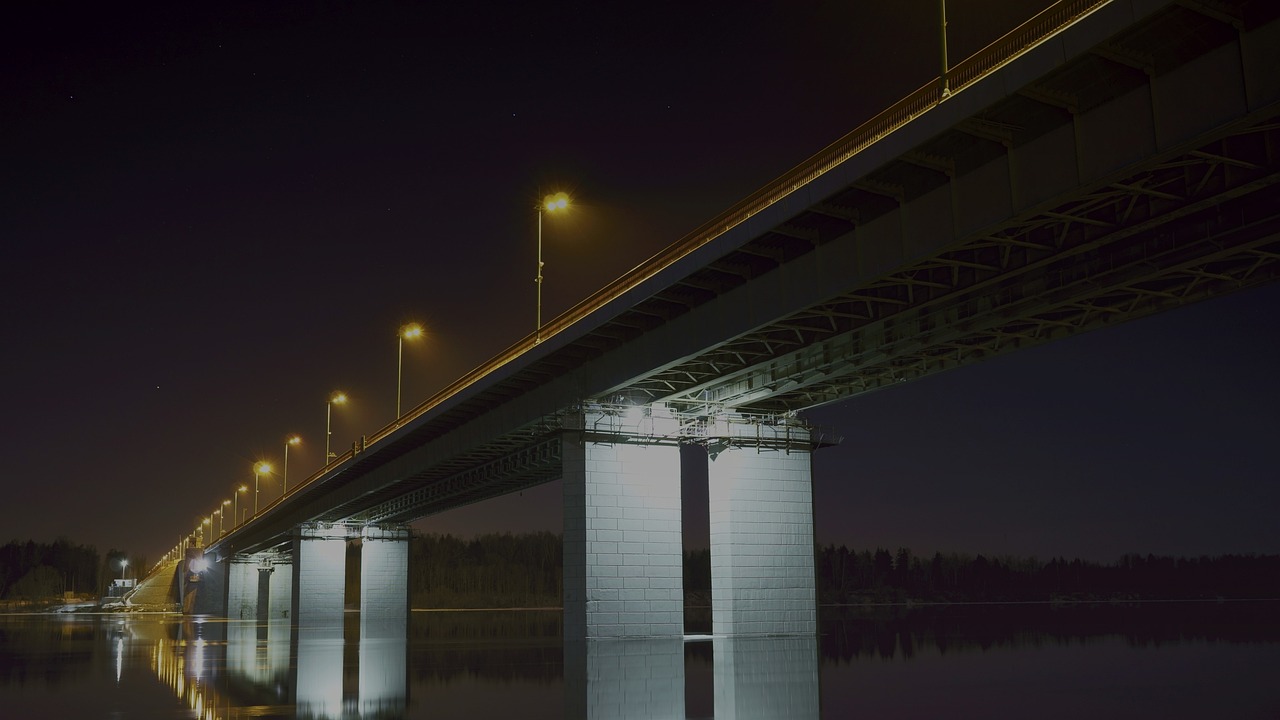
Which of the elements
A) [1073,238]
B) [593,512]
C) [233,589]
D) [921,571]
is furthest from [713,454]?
[921,571]

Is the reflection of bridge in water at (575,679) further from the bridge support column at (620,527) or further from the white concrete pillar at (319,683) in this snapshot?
the bridge support column at (620,527)

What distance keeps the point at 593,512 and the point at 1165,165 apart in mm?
25904

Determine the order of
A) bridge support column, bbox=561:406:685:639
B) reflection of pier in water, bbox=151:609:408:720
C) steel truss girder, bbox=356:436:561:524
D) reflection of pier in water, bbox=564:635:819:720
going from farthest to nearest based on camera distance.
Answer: steel truss girder, bbox=356:436:561:524 → bridge support column, bbox=561:406:685:639 → reflection of pier in water, bbox=151:609:408:720 → reflection of pier in water, bbox=564:635:819:720

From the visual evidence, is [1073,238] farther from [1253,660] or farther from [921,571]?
[921,571]

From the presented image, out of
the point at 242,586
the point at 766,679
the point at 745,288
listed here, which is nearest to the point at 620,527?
the point at 745,288

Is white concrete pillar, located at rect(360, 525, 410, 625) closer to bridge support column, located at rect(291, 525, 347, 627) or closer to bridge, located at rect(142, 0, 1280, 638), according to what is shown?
bridge support column, located at rect(291, 525, 347, 627)

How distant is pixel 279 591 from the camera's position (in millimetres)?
138125

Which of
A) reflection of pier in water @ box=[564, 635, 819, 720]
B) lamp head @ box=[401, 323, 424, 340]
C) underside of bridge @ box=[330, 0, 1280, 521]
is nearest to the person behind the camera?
underside of bridge @ box=[330, 0, 1280, 521]

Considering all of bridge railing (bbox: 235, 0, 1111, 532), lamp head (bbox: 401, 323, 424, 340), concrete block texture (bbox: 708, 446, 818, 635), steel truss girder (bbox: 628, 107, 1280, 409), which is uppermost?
lamp head (bbox: 401, 323, 424, 340)

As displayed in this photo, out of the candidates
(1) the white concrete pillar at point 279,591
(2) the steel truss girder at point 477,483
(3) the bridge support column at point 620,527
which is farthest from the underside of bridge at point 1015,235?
(1) the white concrete pillar at point 279,591

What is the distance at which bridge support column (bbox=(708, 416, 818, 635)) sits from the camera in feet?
143

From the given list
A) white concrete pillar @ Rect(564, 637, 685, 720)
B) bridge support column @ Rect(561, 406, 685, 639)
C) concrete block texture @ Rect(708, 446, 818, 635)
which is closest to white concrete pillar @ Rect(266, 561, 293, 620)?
concrete block texture @ Rect(708, 446, 818, 635)

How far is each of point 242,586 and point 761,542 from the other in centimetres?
12376

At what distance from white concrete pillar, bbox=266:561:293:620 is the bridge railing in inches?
3946
